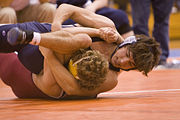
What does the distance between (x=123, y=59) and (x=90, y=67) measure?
0.44 meters

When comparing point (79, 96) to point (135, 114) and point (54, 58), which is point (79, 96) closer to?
point (54, 58)

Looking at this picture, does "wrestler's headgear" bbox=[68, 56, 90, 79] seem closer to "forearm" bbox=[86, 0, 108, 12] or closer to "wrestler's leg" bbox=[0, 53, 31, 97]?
"wrestler's leg" bbox=[0, 53, 31, 97]

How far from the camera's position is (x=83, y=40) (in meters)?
2.62

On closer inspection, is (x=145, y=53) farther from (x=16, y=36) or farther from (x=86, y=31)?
(x=16, y=36)

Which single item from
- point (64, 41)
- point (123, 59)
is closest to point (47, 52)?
point (64, 41)

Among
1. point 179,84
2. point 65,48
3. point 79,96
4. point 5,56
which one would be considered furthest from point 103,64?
point 179,84

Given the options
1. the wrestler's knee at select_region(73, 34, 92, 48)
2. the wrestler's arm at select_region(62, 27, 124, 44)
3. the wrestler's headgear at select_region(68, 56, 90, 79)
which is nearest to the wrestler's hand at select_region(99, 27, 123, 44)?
the wrestler's arm at select_region(62, 27, 124, 44)

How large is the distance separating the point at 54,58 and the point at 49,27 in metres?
0.53

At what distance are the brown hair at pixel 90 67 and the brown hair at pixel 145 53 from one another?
1.17 feet

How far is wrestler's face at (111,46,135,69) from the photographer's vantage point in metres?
2.90

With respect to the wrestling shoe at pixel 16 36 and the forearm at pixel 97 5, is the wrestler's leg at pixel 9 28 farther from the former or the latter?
the forearm at pixel 97 5

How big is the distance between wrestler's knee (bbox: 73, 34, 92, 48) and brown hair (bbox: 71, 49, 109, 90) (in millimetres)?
43

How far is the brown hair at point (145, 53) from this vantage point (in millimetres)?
2885

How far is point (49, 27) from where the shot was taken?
10.3ft
